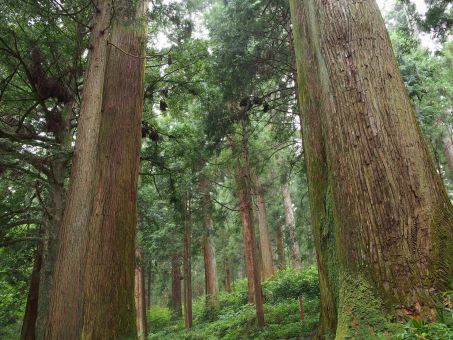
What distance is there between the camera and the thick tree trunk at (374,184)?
2387 millimetres

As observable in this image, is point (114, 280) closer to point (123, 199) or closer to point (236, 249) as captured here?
point (123, 199)

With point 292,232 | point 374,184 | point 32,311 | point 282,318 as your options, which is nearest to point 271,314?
point 282,318

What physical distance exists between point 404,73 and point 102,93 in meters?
8.92

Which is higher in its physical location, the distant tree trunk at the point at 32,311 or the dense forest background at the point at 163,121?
the dense forest background at the point at 163,121

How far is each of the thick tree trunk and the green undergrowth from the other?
6.79m

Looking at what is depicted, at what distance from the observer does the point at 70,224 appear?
5.39m

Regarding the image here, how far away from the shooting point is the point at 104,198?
5.06m

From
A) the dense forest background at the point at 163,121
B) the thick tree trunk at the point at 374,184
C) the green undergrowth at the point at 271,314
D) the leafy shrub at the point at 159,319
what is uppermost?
the dense forest background at the point at 163,121

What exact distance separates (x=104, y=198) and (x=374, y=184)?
146 inches

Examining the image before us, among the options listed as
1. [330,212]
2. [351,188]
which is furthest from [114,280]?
[351,188]

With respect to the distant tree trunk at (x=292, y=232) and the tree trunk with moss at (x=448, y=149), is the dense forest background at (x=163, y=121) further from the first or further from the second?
the tree trunk with moss at (x=448, y=149)

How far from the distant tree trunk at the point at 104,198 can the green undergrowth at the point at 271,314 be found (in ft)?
18.3

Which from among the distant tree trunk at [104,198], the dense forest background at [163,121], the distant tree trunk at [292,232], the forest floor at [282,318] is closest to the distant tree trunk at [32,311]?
the dense forest background at [163,121]

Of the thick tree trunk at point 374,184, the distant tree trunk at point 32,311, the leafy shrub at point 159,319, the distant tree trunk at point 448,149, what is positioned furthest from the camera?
the leafy shrub at point 159,319
